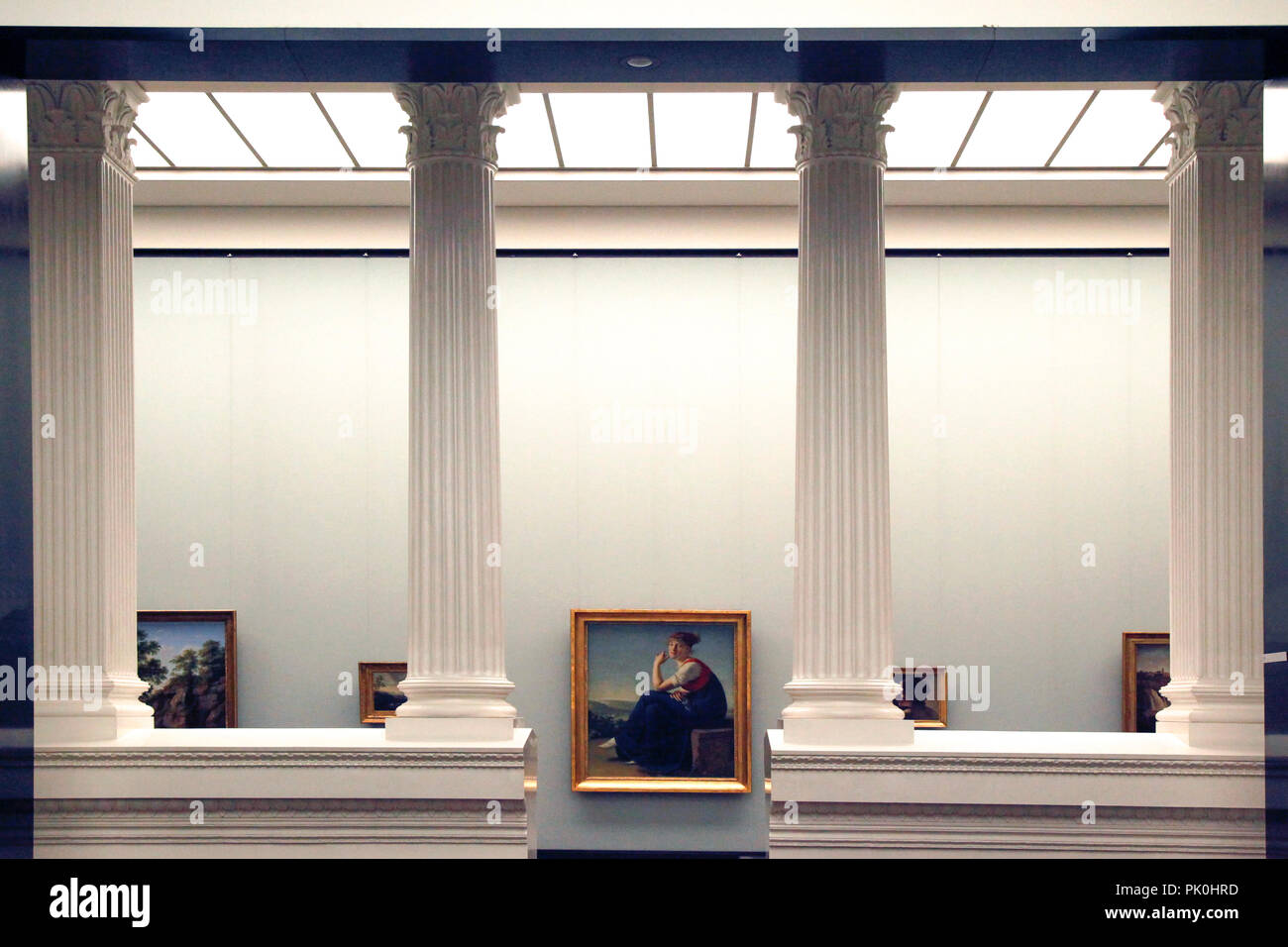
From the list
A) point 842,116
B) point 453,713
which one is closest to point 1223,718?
point 842,116

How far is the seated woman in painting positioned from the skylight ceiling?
6997 mm

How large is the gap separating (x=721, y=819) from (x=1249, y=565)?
878cm

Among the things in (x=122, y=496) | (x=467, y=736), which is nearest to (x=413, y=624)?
(x=467, y=736)

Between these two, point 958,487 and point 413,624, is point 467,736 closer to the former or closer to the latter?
point 413,624

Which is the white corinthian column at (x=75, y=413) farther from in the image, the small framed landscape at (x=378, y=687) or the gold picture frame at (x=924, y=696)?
the gold picture frame at (x=924, y=696)

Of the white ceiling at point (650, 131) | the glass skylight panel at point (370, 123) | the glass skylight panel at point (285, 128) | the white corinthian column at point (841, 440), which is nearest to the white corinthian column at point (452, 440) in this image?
the glass skylight panel at point (370, 123)

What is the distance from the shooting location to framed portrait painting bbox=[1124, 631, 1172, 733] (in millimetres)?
17703

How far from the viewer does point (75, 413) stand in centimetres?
1170

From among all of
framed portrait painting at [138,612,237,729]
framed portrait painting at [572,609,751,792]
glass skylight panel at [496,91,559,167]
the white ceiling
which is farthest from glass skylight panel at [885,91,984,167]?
→ framed portrait painting at [138,612,237,729]

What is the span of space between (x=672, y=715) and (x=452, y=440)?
24.9ft

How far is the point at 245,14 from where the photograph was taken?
10.2 metres

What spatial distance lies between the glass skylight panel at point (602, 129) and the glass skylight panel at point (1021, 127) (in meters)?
3.12

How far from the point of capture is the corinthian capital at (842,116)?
1191cm

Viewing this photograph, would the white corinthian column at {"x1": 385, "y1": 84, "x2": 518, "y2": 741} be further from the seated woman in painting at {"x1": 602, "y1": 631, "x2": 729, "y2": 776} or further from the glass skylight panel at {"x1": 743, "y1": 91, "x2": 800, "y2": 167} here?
the seated woman in painting at {"x1": 602, "y1": 631, "x2": 729, "y2": 776}
